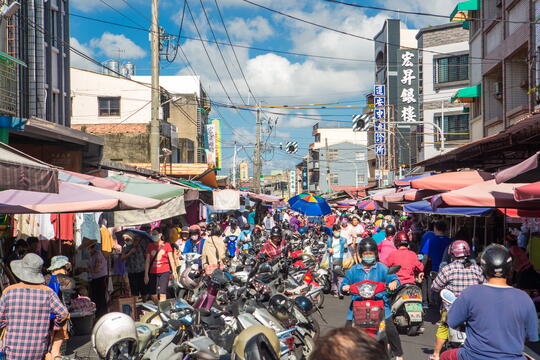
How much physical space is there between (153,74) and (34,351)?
1384 centimetres

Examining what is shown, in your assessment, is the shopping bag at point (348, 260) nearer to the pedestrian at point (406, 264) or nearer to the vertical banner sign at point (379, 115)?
the pedestrian at point (406, 264)

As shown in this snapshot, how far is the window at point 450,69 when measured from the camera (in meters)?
41.2

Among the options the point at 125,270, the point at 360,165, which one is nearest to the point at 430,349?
the point at 125,270

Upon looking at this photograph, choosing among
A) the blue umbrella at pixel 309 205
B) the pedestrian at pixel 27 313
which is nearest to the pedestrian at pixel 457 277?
the pedestrian at pixel 27 313

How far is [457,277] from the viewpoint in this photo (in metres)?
7.74

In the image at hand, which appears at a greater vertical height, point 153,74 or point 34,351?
point 153,74

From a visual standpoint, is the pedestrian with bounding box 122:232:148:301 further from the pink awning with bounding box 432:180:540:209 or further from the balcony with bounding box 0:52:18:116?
the pink awning with bounding box 432:180:540:209

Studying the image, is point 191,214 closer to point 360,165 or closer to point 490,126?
point 490,126

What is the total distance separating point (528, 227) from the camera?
13.9 metres

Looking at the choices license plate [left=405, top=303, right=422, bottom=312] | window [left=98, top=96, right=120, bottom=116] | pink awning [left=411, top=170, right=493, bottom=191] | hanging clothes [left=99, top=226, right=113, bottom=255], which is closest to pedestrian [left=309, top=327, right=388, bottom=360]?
license plate [left=405, top=303, right=422, bottom=312]

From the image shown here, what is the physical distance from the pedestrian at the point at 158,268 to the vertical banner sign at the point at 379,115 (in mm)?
31220

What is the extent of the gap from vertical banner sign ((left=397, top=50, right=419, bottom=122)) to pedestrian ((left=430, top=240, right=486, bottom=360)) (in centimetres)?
3809

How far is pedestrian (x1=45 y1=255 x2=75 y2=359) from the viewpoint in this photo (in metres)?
7.75

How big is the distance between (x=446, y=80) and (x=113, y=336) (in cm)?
3940
